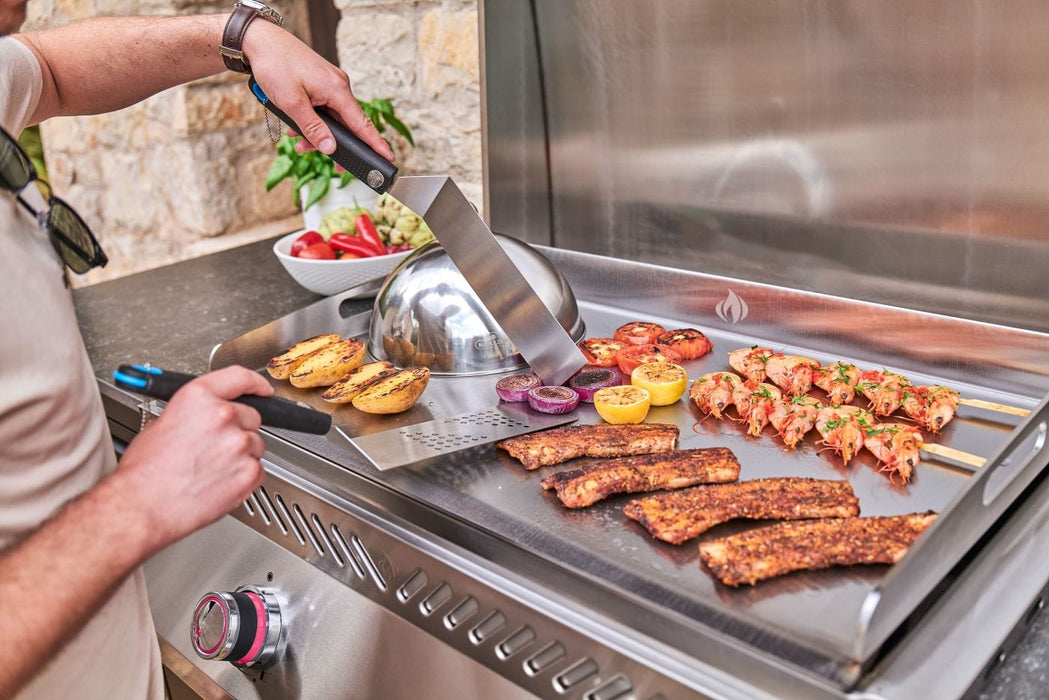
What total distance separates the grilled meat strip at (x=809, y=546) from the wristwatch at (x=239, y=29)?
3.52 ft

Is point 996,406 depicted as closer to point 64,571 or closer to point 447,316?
point 447,316

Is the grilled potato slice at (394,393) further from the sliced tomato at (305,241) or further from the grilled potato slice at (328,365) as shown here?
the sliced tomato at (305,241)

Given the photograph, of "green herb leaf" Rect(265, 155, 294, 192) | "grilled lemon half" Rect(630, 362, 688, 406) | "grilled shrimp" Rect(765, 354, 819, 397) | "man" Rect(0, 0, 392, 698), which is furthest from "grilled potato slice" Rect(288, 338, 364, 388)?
"green herb leaf" Rect(265, 155, 294, 192)

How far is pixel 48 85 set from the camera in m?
1.42

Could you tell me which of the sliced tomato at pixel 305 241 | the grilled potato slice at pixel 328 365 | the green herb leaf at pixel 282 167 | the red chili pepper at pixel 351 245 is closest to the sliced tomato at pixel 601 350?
the grilled potato slice at pixel 328 365

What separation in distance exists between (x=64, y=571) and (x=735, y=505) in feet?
2.26

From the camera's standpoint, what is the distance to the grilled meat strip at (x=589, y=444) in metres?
1.17

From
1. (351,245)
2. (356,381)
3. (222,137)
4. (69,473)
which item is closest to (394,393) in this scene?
(356,381)

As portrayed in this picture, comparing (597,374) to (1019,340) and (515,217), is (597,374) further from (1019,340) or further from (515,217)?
(515,217)

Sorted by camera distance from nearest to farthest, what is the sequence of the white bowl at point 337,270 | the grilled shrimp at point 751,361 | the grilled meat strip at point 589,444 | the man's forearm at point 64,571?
the man's forearm at point 64,571
the grilled meat strip at point 589,444
the grilled shrimp at point 751,361
the white bowl at point 337,270

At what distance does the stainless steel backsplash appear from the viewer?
1400 millimetres

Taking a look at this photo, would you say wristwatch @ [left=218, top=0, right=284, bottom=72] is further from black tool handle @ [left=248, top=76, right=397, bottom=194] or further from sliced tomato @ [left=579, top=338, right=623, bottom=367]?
sliced tomato @ [left=579, top=338, right=623, bottom=367]

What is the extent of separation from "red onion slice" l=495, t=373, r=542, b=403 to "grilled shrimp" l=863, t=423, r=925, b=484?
1.57ft

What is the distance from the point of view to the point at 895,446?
3.67ft
